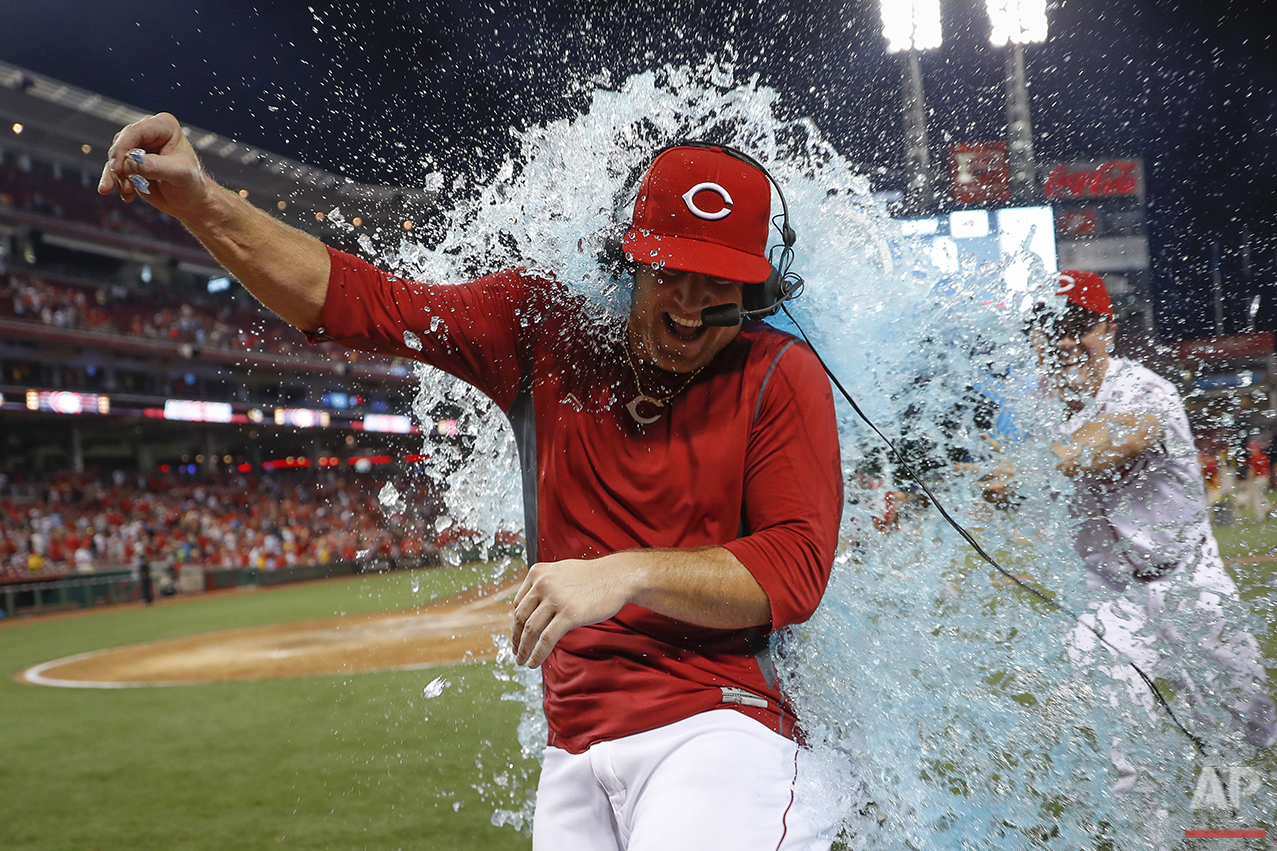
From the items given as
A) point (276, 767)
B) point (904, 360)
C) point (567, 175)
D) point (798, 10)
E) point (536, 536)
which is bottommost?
point (276, 767)

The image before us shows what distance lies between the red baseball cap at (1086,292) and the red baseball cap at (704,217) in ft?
5.98

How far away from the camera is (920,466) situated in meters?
2.62

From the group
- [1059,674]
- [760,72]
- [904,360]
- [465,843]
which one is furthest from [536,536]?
[465,843]

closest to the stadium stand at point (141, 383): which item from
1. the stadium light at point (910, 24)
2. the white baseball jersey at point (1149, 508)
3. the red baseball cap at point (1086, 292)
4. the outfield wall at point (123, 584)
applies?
the outfield wall at point (123, 584)

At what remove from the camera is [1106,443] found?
10.0 ft

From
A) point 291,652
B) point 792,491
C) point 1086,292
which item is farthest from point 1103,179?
point 792,491

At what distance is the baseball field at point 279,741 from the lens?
4438 millimetres

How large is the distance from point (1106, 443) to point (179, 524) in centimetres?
2743

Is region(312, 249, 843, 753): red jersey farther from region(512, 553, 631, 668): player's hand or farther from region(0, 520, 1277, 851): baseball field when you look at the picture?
region(0, 520, 1277, 851): baseball field

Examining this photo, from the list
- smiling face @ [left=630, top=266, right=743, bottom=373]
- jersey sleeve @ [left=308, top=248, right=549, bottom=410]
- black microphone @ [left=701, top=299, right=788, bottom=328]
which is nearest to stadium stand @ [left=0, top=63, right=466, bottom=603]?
jersey sleeve @ [left=308, top=248, right=549, bottom=410]

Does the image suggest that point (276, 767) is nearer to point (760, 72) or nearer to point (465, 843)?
point (465, 843)

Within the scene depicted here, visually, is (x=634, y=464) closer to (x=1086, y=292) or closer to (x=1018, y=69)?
(x=1086, y=292)

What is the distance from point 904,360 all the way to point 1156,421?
1.23 meters

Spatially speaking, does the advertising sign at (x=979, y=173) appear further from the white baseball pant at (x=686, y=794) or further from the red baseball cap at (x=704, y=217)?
the white baseball pant at (x=686, y=794)
